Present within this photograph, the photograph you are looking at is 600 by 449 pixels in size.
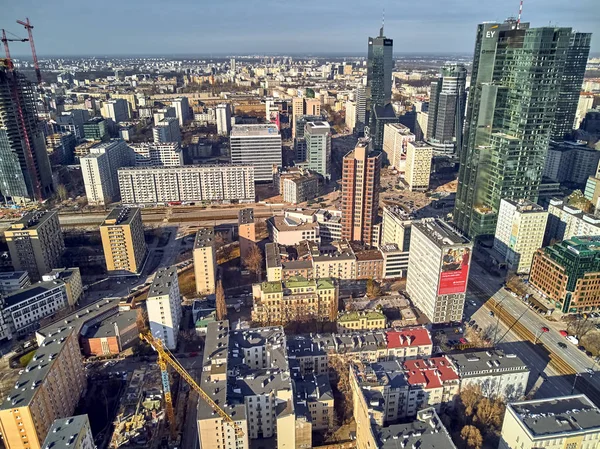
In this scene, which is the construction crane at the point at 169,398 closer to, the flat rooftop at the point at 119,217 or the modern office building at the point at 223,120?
the flat rooftop at the point at 119,217

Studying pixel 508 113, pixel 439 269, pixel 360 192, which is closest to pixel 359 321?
pixel 439 269

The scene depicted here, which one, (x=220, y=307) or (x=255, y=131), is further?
(x=255, y=131)

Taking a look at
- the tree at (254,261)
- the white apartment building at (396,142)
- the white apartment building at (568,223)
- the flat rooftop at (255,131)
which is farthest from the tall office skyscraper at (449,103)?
the tree at (254,261)

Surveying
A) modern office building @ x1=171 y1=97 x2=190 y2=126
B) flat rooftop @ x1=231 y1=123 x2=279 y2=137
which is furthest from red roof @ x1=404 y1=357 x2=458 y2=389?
modern office building @ x1=171 y1=97 x2=190 y2=126

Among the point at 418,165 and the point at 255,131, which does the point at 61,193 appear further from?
the point at 418,165

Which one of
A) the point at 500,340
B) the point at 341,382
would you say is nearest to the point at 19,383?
the point at 341,382

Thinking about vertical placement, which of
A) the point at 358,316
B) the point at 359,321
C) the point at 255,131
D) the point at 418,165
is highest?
the point at 255,131
